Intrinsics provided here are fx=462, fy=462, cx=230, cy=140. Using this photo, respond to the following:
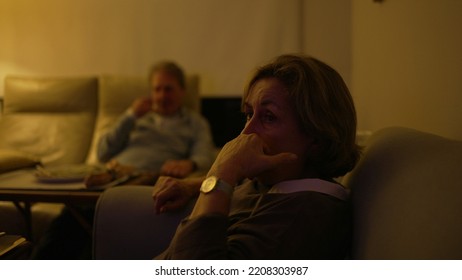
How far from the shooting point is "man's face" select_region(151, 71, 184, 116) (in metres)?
2.04

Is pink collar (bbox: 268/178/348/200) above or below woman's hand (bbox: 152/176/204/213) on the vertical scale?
above

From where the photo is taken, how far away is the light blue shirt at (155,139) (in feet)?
6.56

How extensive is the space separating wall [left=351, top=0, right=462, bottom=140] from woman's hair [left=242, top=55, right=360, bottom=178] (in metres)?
0.21

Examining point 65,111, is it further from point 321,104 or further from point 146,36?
point 321,104

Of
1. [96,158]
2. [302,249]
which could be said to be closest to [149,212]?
[302,249]

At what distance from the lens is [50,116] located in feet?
7.59

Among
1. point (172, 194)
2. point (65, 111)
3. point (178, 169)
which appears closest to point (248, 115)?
point (172, 194)

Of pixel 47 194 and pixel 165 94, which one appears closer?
pixel 47 194

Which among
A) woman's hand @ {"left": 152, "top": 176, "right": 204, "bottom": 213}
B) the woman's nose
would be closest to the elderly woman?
the woman's nose

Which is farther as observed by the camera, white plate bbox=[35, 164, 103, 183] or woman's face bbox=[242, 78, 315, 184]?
white plate bbox=[35, 164, 103, 183]

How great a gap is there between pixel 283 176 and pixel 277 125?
100 millimetres

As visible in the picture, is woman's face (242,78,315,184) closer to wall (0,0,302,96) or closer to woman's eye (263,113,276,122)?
woman's eye (263,113,276,122)

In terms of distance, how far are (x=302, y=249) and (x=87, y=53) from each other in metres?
2.25
